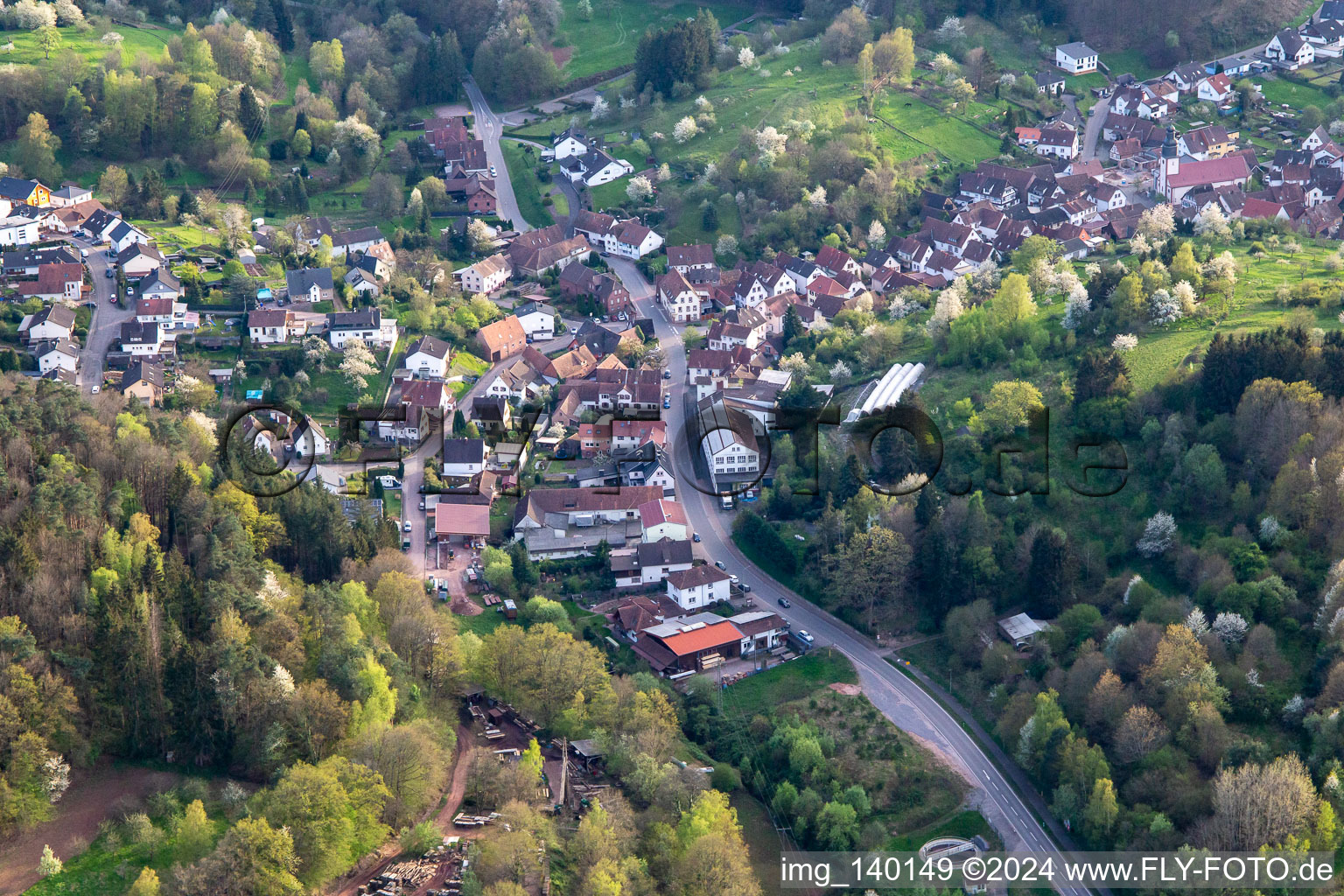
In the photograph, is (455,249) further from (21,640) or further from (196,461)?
(21,640)

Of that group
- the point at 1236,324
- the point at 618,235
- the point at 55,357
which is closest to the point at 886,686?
the point at 1236,324

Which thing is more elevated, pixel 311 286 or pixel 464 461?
pixel 311 286

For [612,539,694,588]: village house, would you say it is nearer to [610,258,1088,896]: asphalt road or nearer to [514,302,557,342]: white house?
[610,258,1088,896]: asphalt road

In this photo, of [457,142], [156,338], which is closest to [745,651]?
[156,338]

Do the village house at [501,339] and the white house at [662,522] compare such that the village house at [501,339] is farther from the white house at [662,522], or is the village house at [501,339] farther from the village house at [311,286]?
the white house at [662,522]

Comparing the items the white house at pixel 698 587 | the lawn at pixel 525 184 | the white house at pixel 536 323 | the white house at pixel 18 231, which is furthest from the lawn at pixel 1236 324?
the white house at pixel 18 231

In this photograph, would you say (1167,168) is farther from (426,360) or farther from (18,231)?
(18,231)
